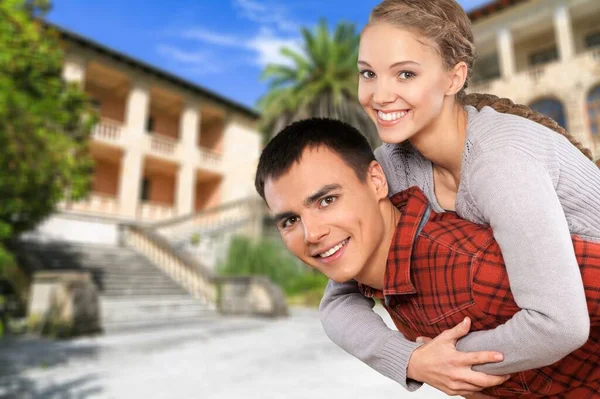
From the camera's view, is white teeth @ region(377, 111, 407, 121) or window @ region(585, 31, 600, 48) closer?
white teeth @ region(377, 111, 407, 121)

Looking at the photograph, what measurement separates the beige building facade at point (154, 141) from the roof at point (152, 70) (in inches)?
1.8

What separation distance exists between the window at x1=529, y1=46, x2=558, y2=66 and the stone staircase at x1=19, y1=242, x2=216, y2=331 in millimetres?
21115

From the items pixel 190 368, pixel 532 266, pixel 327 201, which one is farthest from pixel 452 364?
pixel 190 368

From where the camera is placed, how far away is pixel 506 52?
64.1ft

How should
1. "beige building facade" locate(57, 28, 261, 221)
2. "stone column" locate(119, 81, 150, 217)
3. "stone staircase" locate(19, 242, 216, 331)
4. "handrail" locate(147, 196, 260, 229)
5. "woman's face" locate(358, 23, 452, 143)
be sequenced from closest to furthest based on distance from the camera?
"woman's face" locate(358, 23, 452, 143), "stone staircase" locate(19, 242, 216, 331), "handrail" locate(147, 196, 260, 229), "beige building facade" locate(57, 28, 261, 221), "stone column" locate(119, 81, 150, 217)

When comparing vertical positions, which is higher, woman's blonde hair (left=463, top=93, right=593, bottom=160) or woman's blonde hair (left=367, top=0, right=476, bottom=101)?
woman's blonde hair (left=367, top=0, right=476, bottom=101)

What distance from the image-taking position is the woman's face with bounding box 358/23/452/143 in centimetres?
127

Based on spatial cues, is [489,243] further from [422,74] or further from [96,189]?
[96,189]

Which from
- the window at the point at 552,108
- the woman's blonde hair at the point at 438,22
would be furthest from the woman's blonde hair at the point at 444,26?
the window at the point at 552,108

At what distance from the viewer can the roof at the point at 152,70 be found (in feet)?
60.3

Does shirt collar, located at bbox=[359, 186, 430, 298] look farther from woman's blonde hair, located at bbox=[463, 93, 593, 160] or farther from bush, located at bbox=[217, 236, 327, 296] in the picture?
bush, located at bbox=[217, 236, 327, 296]

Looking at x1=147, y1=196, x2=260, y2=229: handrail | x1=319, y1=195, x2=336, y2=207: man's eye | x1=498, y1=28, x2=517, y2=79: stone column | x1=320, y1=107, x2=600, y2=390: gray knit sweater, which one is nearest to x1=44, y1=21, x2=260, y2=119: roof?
x1=147, y1=196, x2=260, y2=229: handrail

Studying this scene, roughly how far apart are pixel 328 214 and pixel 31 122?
201 inches

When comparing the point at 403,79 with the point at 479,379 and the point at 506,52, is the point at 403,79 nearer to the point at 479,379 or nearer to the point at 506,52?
the point at 479,379
